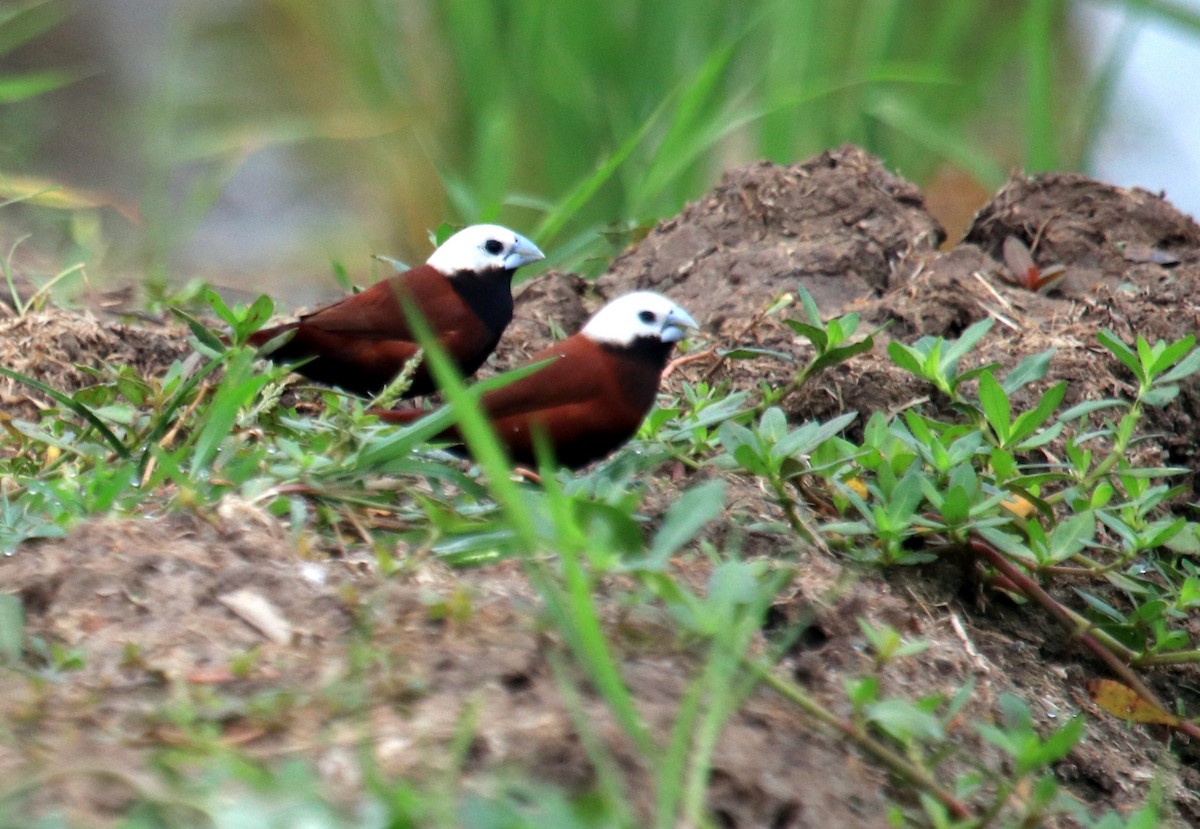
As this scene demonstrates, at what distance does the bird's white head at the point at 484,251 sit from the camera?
4.30 m

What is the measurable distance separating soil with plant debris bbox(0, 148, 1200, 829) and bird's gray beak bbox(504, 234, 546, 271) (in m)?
0.66

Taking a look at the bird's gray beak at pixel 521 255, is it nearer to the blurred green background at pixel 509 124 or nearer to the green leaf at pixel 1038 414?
the blurred green background at pixel 509 124

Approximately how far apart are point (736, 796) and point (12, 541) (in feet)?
4.17

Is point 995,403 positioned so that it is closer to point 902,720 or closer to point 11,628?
point 902,720

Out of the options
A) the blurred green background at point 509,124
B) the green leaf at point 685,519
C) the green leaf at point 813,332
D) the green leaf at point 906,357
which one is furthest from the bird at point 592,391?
the blurred green background at point 509,124

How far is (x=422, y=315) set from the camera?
4.07 meters

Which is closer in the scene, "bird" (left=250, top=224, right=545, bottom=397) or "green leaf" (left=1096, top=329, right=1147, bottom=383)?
"green leaf" (left=1096, top=329, right=1147, bottom=383)

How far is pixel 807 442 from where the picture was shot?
2.74 metres

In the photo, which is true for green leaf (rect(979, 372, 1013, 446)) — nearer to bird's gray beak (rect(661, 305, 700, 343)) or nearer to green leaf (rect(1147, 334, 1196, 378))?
green leaf (rect(1147, 334, 1196, 378))

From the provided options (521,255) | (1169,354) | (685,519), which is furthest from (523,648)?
(521,255)

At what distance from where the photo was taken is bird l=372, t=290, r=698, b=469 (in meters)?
3.21

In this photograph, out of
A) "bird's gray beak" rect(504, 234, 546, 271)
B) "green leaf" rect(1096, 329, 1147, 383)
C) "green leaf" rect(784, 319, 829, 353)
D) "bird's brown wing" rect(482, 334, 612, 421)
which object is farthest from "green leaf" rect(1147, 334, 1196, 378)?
"bird's gray beak" rect(504, 234, 546, 271)

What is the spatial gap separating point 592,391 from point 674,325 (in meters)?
0.40

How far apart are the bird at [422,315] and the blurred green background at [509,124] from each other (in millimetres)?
695
